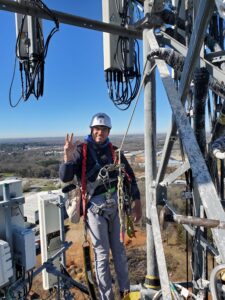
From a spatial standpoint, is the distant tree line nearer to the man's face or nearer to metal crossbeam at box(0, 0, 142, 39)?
the man's face

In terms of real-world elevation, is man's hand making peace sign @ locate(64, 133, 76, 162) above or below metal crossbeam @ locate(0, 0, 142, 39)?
below

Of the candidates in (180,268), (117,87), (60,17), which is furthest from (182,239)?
(60,17)

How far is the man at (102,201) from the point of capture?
3.06 meters

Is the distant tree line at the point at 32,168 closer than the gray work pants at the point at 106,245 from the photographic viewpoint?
No

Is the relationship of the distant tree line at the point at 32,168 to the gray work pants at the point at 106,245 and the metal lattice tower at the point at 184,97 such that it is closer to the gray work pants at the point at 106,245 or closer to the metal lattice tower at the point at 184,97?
the gray work pants at the point at 106,245

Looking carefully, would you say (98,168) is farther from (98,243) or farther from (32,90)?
(32,90)

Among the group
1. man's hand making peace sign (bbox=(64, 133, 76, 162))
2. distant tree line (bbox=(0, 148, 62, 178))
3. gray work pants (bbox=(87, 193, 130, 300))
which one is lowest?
distant tree line (bbox=(0, 148, 62, 178))

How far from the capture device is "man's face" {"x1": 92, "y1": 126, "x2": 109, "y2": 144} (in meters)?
3.24

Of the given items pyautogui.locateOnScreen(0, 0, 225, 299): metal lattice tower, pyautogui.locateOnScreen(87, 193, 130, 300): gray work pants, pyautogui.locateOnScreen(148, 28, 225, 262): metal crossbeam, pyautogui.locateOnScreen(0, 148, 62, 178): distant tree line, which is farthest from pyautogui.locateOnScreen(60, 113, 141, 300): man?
pyautogui.locateOnScreen(0, 148, 62, 178): distant tree line

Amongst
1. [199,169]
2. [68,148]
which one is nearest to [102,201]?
[68,148]

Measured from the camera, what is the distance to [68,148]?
9.47ft

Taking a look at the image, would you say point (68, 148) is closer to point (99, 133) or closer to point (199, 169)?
point (99, 133)

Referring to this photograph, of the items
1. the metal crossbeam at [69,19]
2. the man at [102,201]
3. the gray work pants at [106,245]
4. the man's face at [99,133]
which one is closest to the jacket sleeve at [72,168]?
Answer: the man at [102,201]

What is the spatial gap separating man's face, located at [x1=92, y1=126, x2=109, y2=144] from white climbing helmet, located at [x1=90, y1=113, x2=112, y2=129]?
1.7 inches
